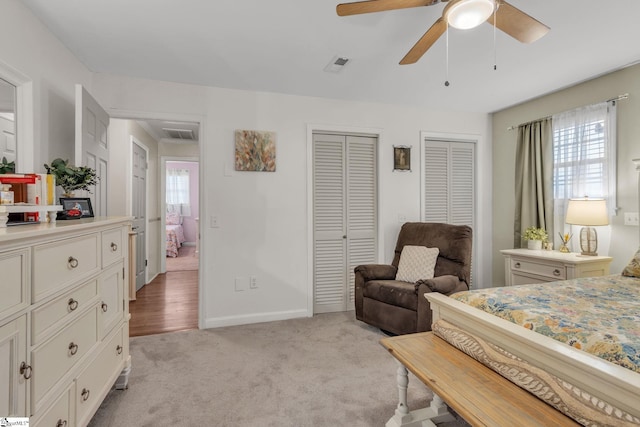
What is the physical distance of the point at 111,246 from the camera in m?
1.82

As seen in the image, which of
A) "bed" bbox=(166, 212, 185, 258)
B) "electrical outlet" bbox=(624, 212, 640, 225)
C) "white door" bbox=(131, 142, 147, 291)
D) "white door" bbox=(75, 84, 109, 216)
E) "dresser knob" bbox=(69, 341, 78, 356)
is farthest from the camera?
"bed" bbox=(166, 212, 185, 258)

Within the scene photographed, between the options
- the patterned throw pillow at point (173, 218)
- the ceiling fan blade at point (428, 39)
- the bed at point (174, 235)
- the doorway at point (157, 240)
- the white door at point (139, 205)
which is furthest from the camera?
the patterned throw pillow at point (173, 218)

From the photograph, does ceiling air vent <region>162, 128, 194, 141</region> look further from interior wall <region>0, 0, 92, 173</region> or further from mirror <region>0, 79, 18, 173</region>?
mirror <region>0, 79, 18, 173</region>

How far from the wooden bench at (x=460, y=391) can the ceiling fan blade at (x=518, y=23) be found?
64.9 inches

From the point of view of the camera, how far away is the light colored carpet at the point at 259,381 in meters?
1.79

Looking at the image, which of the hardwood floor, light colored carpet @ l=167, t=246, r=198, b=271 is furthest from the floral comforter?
light colored carpet @ l=167, t=246, r=198, b=271

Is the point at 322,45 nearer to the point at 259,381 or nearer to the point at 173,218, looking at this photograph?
the point at 259,381

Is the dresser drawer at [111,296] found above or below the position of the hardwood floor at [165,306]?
above

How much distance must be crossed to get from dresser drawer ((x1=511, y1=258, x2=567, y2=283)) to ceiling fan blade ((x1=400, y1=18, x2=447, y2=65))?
7.73ft

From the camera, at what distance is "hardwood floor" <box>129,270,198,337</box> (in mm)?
3193

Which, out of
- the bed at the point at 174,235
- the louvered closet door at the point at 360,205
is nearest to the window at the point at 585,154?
the louvered closet door at the point at 360,205

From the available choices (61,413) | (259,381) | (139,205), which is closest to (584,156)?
(259,381)

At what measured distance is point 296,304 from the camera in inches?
135

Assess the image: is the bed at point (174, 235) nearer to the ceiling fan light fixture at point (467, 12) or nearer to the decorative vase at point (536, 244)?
the decorative vase at point (536, 244)
